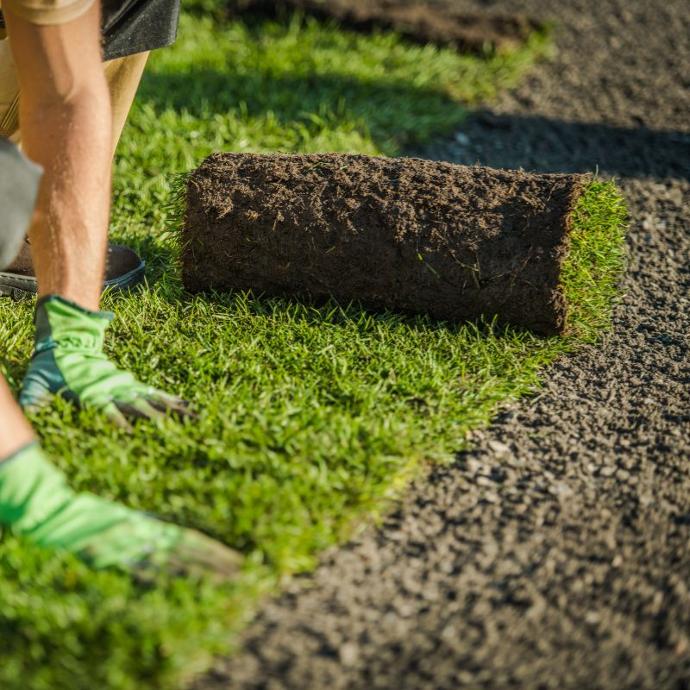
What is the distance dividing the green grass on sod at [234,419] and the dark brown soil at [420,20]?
5.21 feet

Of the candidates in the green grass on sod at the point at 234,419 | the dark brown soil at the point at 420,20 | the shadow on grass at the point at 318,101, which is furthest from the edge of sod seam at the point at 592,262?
the dark brown soil at the point at 420,20

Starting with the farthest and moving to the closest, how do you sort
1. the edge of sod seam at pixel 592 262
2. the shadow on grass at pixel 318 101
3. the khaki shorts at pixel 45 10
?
the shadow on grass at pixel 318 101 < the edge of sod seam at pixel 592 262 < the khaki shorts at pixel 45 10

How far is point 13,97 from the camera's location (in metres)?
3.06

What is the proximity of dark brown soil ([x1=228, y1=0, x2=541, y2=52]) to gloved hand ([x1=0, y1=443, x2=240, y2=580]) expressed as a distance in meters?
4.58

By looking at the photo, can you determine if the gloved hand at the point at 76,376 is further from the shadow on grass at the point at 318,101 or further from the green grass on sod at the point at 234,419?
the shadow on grass at the point at 318,101

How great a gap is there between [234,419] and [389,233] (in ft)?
2.92

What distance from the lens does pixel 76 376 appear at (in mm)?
2434

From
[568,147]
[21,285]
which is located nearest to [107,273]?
[21,285]

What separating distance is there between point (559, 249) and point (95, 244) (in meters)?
1.45

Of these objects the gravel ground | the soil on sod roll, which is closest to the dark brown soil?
the gravel ground

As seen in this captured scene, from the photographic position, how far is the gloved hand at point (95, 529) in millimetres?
1883

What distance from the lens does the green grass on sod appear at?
176 cm

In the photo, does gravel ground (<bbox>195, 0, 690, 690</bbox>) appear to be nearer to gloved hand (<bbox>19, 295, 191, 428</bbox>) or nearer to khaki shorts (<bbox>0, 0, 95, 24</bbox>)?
gloved hand (<bbox>19, 295, 191, 428</bbox>)

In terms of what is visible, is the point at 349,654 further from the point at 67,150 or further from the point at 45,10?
the point at 45,10
